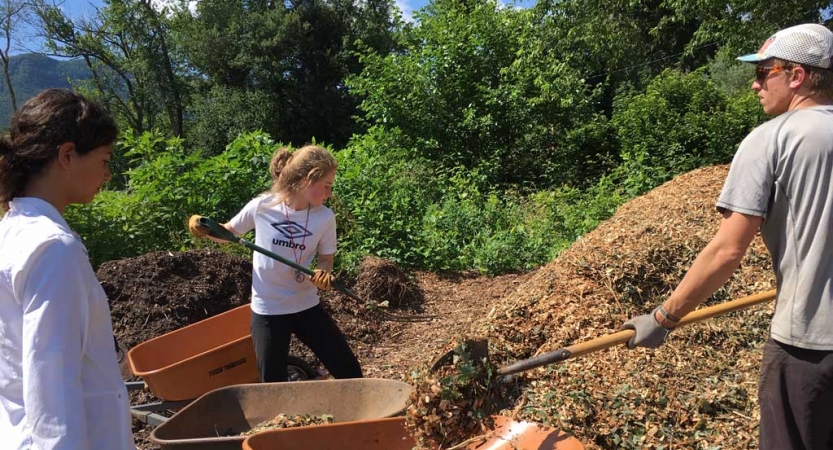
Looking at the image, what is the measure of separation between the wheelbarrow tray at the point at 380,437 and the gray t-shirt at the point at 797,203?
101cm

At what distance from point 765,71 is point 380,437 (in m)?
2.14

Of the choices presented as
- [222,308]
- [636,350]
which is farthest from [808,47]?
[222,308]

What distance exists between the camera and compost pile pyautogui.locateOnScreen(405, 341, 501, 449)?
2.72 m

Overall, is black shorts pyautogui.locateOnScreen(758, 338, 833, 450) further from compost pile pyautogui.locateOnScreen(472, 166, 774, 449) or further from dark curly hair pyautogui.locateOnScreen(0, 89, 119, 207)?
dark curly hair pyautogui.locateOnScreen(0, 89, 119, 207)

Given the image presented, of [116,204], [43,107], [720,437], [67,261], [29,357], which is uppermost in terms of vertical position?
[43,107]

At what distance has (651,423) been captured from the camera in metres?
3.20

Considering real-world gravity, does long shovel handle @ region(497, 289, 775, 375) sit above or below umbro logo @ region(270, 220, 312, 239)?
below

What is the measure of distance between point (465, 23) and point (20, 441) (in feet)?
44.5

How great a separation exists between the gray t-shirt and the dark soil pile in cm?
452

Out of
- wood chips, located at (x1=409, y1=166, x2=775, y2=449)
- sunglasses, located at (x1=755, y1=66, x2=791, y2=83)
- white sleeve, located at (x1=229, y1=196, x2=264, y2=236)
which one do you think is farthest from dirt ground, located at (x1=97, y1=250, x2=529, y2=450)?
sunglasses, located at (x1=755, y1=66, x2=791, y2=83)

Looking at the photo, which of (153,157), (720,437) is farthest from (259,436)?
(153,157)

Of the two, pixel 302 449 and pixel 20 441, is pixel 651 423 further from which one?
pixel 20 441

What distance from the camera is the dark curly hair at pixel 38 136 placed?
65.5 inches

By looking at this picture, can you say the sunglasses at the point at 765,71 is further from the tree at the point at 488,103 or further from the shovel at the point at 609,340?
the tree at the point at 488,103
